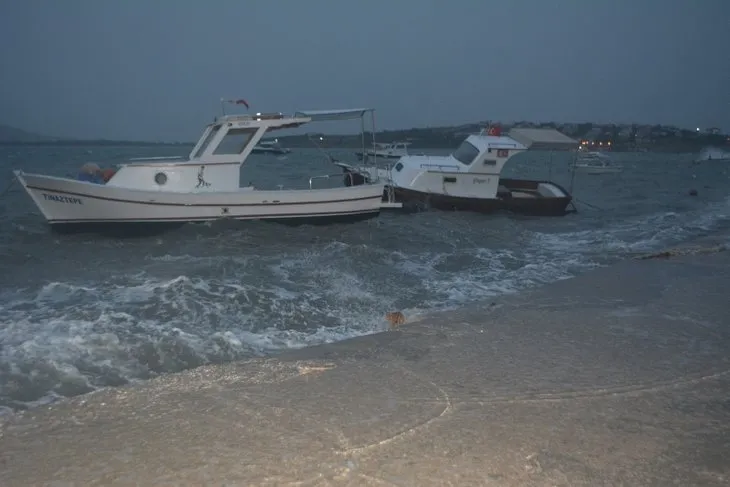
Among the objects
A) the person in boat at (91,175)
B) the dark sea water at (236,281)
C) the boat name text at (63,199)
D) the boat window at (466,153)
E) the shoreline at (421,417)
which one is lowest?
the dark sea water at (236,281)

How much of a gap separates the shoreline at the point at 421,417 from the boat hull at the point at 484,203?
13.3 meters

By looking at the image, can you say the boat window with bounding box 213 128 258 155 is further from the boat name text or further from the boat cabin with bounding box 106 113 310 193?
the boat name text

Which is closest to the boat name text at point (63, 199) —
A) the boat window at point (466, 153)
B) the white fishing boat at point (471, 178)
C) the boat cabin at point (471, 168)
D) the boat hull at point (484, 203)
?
the white fishing boat at point (471, 178)

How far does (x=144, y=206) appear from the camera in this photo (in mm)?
13586

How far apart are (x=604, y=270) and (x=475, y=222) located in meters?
7.62

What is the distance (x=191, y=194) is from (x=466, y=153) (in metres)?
10.8

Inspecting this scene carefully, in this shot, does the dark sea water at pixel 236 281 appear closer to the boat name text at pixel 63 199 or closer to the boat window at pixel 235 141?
the boat name text at pixel 63 199

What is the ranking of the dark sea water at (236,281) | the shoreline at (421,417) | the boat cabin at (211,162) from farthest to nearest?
the boat cabin at (211,162) → the dark sea water at (236,281) → the shoreline at (421,417)

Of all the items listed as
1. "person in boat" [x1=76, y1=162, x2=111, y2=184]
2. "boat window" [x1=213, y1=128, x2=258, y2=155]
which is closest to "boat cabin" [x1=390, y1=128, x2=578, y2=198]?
"boat window" [x1=213, y1=128, x2=258, y2=155]

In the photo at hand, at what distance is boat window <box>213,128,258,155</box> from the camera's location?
14.7 m

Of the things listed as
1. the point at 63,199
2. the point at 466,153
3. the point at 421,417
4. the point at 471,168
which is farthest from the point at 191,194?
the point at 421,417

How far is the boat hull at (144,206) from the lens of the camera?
13.3 m

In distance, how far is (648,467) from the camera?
3.13m

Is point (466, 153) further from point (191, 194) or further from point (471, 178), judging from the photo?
point (191, 194)
